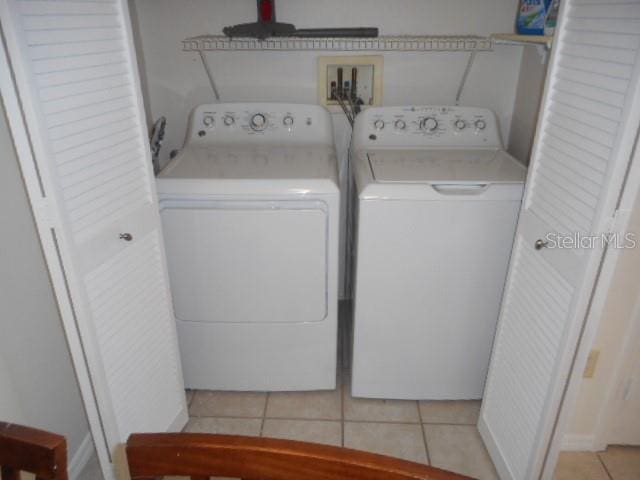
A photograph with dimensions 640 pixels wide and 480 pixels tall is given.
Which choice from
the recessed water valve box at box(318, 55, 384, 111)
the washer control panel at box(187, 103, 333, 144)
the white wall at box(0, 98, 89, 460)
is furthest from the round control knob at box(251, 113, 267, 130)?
the white wall at box(0, 98, 89, 460)

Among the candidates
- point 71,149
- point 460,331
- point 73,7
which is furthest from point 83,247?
point 460,331

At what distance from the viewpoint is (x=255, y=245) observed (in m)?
1.72

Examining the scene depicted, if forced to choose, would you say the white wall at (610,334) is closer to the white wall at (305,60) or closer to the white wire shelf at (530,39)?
the white wire shelf at (530,39)

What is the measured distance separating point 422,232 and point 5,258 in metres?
1.26

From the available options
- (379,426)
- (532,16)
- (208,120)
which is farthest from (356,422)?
(532,16)

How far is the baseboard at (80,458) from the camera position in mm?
1607

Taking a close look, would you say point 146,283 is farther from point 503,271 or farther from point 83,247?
point 503,271

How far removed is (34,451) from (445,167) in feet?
5.03

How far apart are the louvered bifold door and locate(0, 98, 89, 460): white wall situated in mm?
236

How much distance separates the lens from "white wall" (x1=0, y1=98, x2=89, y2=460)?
1271 mm

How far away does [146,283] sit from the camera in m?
1.50

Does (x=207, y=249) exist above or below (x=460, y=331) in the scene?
above

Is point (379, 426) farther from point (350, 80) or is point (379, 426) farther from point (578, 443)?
point (350, 80)

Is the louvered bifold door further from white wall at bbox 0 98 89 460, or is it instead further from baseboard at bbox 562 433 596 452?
baseboard at bbox 562 433 596 452
